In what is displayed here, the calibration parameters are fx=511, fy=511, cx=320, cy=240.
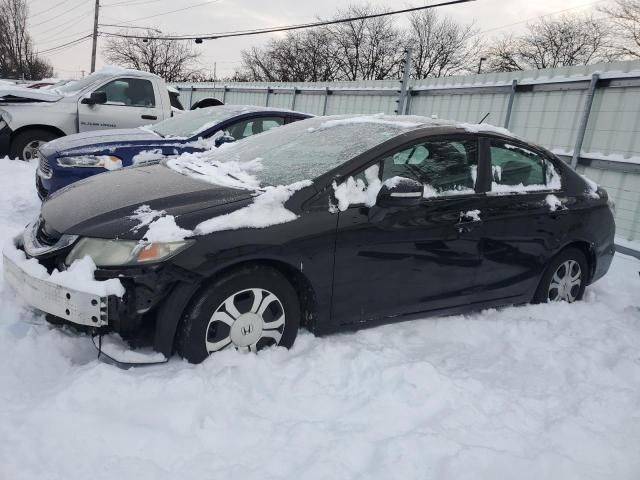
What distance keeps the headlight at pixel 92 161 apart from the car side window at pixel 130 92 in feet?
10.3

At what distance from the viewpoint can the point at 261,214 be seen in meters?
2.77

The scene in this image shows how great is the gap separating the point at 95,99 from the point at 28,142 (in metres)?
1.20

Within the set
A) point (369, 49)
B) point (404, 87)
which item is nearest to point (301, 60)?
point (369, 49)

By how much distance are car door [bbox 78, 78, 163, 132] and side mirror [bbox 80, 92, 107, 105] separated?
0.07 m

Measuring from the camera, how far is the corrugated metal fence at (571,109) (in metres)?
6.32

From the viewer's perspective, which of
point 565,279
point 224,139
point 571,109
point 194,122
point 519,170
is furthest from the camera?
point 571,109

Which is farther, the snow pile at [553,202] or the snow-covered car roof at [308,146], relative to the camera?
the snow pile at [553,202]

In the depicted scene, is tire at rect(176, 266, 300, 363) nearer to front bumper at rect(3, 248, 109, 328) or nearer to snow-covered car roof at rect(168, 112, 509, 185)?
front bumper at rect(3, 248, 109, 328)

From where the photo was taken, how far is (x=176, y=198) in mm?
2838

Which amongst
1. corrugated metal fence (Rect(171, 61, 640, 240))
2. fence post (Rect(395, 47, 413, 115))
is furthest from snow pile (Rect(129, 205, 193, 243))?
fence post (Rect(395, 47, 413, 115))

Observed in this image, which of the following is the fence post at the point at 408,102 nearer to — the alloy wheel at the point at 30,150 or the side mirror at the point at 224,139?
the side mirror at the point at 224,139

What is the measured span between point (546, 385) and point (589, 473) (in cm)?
78

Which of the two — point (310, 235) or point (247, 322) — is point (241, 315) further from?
point (310, 235)

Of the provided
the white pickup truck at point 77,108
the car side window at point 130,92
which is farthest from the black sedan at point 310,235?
the car side window at point 130,92
